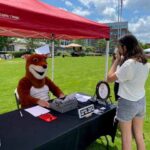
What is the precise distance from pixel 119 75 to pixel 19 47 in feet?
178

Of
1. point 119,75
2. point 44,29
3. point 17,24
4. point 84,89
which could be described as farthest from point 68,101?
point 84,89

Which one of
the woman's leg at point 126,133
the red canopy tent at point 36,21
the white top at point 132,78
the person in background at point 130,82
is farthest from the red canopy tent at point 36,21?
the woman's leg at point 126,133

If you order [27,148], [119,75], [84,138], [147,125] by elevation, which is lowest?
[147,125]

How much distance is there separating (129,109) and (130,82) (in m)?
0.29

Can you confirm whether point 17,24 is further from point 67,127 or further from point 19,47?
point 19,47

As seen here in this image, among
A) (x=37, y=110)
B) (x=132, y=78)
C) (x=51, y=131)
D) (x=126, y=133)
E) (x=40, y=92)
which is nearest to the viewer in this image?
(x=51, y=131)

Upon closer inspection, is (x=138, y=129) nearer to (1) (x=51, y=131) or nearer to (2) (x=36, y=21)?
(1) (x=51, y=131)

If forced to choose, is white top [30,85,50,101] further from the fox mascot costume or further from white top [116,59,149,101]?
white top [116,59,149,101]

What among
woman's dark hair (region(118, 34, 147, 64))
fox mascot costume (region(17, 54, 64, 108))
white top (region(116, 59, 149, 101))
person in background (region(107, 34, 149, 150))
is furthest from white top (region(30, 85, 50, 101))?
woman's dark hair (region(118, 34, 147, 64))

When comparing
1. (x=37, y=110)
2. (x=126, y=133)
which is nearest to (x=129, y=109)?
(x=126, y=133)

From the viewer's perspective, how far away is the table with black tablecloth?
1.81 metres

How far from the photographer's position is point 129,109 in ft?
7.30

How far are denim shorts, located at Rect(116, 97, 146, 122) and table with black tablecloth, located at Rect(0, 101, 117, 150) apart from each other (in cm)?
33

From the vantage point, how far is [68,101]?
8.62 feet
